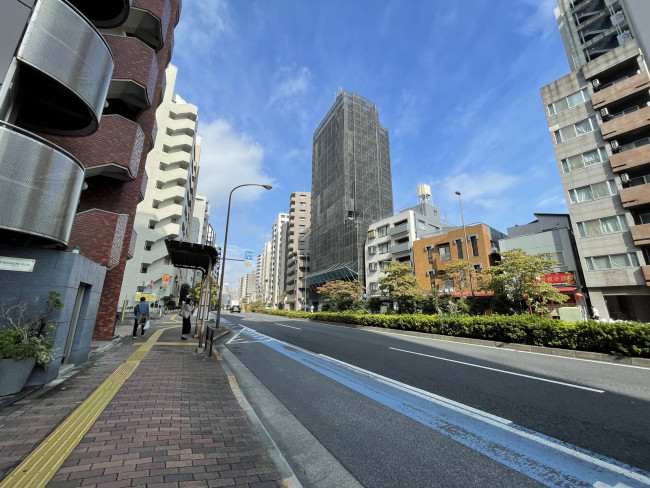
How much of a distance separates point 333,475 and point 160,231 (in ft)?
138

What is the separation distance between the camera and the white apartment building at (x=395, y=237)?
141 ft

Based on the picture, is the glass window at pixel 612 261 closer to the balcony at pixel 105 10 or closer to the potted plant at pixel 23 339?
the potted plant at pixel 23 339

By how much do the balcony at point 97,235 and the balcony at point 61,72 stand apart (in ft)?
11.2

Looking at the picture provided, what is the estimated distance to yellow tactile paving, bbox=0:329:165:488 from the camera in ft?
7.87

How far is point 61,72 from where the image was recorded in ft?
19.7

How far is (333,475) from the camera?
296cm

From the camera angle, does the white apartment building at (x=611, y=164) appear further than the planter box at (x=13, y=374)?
Yes

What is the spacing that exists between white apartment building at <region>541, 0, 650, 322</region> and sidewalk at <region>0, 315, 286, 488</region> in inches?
1147

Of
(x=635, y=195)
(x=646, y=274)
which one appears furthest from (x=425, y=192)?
(x=646, y=274)

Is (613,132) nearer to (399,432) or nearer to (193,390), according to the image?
(399,432)

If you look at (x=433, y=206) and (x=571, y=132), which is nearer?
(x=571, y=132)

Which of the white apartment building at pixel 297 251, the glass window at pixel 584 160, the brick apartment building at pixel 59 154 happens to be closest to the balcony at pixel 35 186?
the brick apartment building at pixel 59 154

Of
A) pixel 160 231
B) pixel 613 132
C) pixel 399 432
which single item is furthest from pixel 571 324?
pixel 160 231

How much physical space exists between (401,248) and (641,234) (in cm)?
2491
